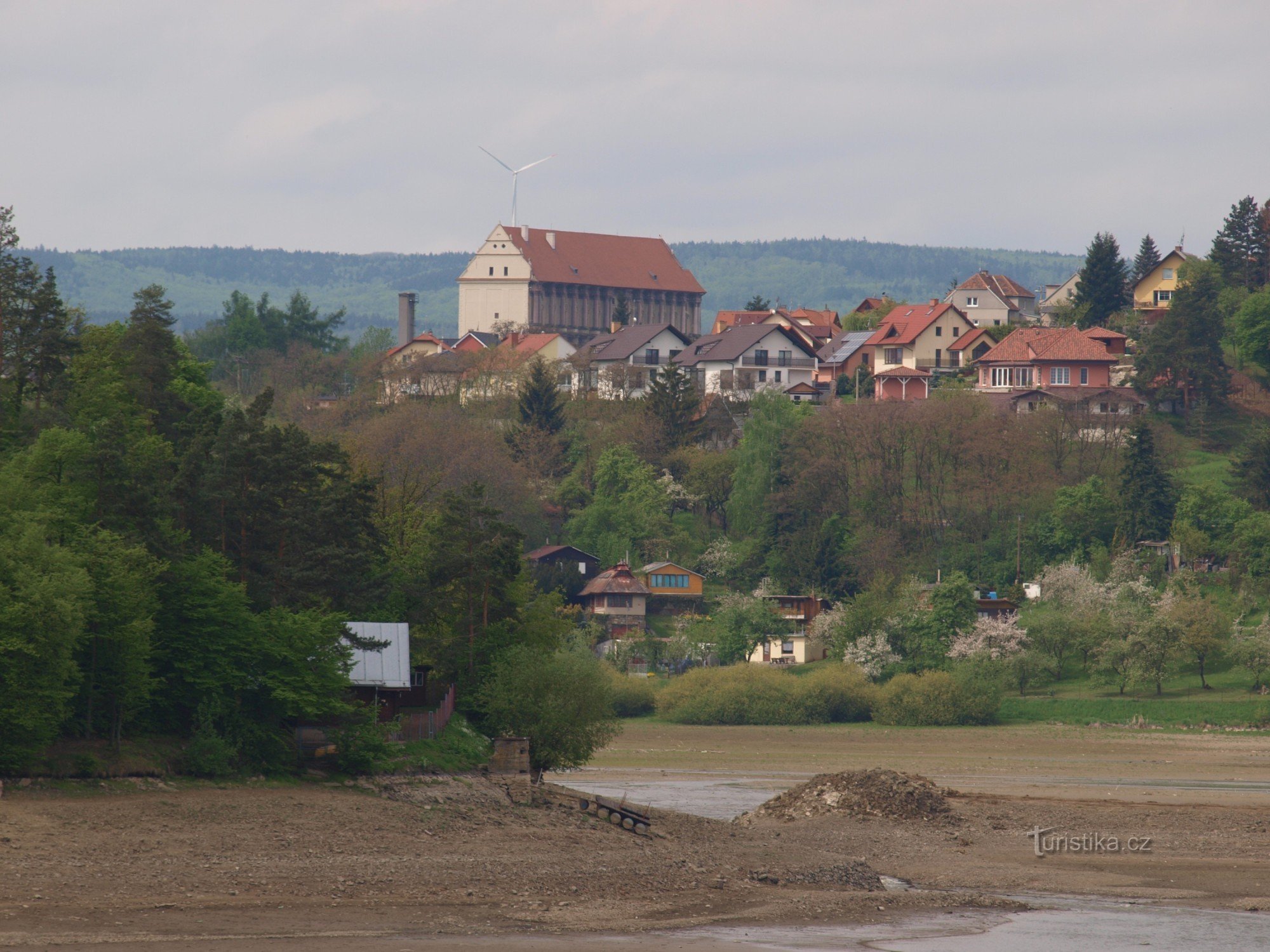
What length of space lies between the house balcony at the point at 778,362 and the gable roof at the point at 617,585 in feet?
149

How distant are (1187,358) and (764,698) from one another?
5437cm

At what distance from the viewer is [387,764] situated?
40562 millimetres

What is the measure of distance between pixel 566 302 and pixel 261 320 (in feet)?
145

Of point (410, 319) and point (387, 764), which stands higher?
point (410, 319)

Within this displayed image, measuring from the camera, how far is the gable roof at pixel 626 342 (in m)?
152

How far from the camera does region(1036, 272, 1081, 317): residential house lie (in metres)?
153

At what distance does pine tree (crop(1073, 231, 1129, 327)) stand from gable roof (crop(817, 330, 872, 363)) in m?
19.1

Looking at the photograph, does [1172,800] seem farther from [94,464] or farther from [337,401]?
[337,401]

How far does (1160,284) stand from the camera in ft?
497

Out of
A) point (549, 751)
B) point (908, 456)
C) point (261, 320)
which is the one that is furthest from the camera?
point (261, 320)

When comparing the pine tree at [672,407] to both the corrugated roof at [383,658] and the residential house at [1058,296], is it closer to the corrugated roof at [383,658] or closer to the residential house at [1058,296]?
the residential house at [1058,296]

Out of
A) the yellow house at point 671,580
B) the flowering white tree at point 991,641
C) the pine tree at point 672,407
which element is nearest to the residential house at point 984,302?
the pine tree at point 672,407

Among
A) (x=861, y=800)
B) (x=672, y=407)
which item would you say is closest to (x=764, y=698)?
(x=861, y=800)

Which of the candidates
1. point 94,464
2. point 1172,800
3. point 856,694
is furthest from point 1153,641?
point 94,464
